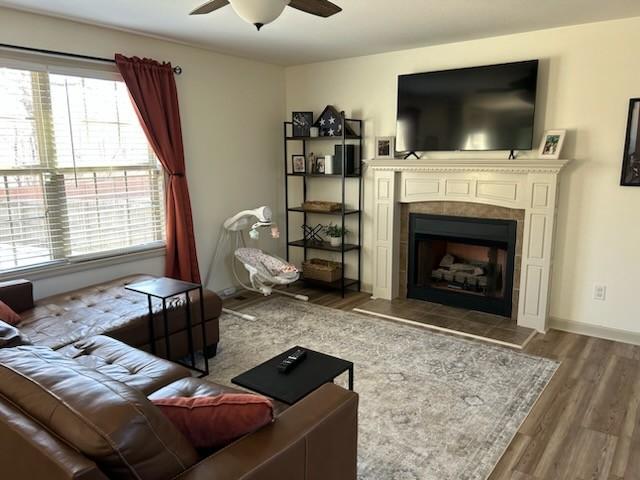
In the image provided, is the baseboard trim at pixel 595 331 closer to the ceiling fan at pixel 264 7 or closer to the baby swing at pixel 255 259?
the baby swing at pixel 255 259

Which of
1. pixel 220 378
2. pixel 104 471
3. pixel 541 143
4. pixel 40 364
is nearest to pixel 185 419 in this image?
pixel 104 471

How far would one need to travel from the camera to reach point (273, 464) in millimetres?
1341

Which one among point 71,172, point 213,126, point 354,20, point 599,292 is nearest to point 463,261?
point 599,292

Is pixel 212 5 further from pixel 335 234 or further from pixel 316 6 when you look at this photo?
pixel 335 234

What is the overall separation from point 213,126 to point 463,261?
2.81m

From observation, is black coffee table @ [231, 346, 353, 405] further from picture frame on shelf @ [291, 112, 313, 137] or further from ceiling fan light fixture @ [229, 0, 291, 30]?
picture frame on shelf @ [291, 112, 313, 137]

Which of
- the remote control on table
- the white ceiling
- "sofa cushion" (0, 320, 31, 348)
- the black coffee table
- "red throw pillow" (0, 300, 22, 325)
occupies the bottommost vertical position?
the black coffee table

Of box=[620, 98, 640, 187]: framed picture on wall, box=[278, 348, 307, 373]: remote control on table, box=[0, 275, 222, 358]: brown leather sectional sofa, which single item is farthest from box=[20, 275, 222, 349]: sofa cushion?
box=[620, 98, 640, 187]: framed picture on wall

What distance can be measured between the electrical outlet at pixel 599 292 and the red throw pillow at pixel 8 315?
4.14m

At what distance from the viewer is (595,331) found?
3855mm

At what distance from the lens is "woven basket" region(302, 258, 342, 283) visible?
5008mm

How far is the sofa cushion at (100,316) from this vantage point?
2.73 metres

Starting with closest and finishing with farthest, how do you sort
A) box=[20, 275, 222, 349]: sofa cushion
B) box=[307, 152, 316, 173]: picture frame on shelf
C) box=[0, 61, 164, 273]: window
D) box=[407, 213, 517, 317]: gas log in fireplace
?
1. box=[20, 275, 222, 349]: sofa cushion
2. box=[0, 61, 164, 273]: window
3. box=[407, 213, 517, 317]: gas log in fireplace
4. box=[307, 152, 316, 173]: picture frame on shelf

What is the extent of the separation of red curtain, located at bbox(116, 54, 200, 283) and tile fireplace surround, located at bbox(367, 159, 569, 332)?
183 centimetres
